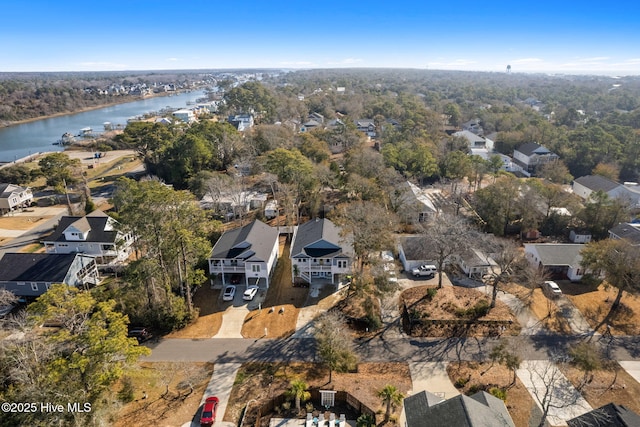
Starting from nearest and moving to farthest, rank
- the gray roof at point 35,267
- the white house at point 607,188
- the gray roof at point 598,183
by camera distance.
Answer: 1. the gray roof at point 35,267
2. the white house at point 607,188
3. the gray roof at point 598,183

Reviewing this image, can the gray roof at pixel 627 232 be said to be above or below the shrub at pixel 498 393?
above

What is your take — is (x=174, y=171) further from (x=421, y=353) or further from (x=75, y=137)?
(x=75, y=137)

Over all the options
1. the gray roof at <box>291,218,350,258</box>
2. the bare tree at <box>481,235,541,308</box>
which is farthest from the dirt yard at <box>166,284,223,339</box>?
the bare tree at <box>481,235,541,308</box>

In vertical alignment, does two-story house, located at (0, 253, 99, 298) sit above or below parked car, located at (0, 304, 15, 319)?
above

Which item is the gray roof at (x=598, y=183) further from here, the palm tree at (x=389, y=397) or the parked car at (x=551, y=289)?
the palm tree at (x=389, y=397)

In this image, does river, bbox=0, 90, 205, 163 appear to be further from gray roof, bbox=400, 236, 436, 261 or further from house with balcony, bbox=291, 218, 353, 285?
gray roof, bbox=400, 236, 436, 261

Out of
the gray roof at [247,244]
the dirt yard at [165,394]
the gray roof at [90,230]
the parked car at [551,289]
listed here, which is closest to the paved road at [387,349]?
the dirt yard at [165,394]
